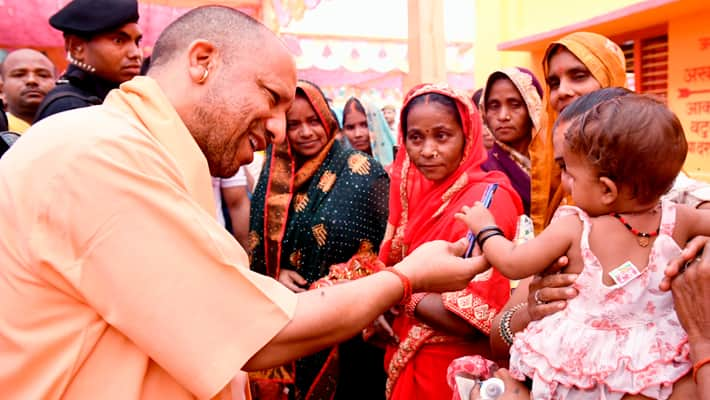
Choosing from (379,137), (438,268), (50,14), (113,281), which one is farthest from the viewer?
(50,14)

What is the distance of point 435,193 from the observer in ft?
9.35

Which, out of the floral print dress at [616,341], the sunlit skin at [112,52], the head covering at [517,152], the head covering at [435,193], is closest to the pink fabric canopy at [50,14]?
the sunlit skin at [112,52]

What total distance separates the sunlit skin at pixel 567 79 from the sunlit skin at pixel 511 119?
0.60m

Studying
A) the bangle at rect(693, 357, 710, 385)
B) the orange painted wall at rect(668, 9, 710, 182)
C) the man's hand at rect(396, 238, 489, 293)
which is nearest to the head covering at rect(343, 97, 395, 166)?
the orange painted wall at rect(668, 9, 710, 182)

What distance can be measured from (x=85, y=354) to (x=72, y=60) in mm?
2632

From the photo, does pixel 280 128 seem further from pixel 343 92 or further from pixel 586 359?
pixel 343 92

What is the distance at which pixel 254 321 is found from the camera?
1.39 metres

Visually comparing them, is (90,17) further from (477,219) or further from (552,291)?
(552,291)

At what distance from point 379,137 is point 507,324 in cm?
394

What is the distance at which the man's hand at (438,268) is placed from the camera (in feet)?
6.00

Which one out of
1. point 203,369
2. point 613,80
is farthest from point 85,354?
point 613,80

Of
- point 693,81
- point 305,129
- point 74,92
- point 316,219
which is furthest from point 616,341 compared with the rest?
point 693,81

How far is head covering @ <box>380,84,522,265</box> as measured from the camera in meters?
2.69

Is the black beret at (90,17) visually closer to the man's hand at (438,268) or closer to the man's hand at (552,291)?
the man's hand at (438,268)
